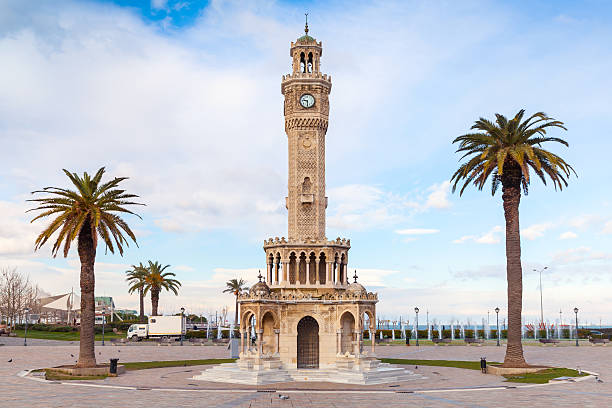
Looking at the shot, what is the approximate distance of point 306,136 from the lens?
148 ft

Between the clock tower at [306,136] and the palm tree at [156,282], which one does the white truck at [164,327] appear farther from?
the clock tower at [306,136]

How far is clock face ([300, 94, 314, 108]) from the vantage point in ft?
148

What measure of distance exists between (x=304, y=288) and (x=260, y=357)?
19.3 feet

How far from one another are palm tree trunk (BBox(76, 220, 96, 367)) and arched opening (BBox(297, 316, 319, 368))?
13.6 metres

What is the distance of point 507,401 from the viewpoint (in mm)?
25969

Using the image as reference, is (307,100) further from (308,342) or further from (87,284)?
(87,284)

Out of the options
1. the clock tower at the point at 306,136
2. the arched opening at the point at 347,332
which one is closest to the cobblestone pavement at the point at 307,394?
the arched opening at the point at 347,332

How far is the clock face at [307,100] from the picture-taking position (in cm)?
4519

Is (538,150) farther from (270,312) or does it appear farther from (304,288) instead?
(270,312)

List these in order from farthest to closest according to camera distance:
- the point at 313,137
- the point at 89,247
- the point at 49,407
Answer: the point at 313,137
the point at 89,247
the point at 49,407

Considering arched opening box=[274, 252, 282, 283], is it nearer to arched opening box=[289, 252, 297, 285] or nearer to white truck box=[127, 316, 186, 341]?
arched opening box=[289, 252, 297, 285]

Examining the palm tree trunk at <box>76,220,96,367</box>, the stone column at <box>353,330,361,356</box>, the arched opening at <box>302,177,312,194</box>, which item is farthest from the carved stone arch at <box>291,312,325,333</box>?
the palm tree trunk at <box>76,220,96,367</box>

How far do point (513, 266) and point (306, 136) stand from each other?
1754 cm

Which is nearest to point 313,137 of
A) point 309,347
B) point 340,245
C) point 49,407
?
point 340,245
